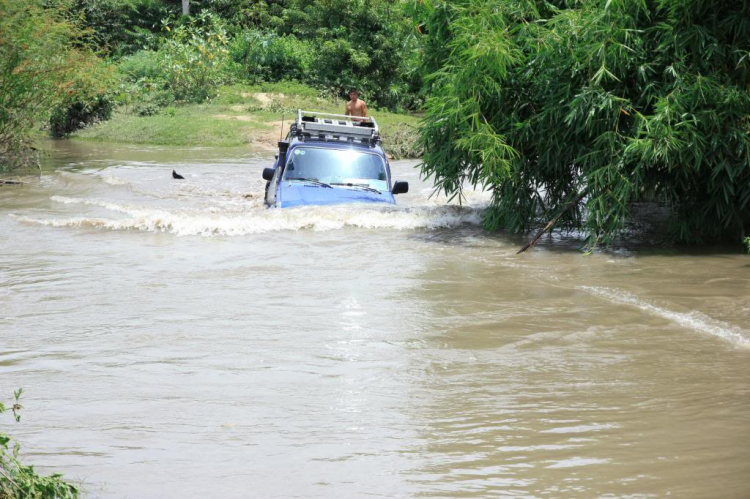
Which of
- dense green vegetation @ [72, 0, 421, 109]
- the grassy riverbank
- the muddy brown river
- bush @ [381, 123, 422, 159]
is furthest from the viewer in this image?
dense green vegetation @ [72, 0, 421, 109]

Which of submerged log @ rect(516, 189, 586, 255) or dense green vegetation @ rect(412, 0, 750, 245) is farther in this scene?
submerged log @ rect(516, 189, 586, 255)

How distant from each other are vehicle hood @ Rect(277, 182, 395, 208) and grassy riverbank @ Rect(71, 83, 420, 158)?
39.8ft

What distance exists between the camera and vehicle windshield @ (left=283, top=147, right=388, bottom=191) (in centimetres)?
1261

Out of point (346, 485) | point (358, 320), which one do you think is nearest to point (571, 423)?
point (346, 485)

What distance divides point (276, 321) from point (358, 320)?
70 centimetres

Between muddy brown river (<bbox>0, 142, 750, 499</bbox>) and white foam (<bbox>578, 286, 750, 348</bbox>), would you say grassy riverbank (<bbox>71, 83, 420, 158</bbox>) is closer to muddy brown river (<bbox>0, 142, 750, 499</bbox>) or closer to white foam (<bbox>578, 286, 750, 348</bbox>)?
muddy brown river (<bbox>0, 142, 750, 499</bbox>)

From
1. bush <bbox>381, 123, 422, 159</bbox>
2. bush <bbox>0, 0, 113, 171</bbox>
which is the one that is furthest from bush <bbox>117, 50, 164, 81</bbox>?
bush <bbox>0, 0, 113, 171</bbox>

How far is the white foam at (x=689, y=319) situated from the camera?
7.23m

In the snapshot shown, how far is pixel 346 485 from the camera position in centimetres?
453

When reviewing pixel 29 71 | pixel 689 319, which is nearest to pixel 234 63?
pixel 29 71

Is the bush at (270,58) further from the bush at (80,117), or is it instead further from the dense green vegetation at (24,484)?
the dense green vegetation at (24,484)

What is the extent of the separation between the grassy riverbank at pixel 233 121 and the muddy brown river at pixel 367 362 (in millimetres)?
14174

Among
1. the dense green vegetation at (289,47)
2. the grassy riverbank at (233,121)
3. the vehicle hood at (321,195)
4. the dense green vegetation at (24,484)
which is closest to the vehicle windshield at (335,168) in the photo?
the vehicle hood at (321,195)

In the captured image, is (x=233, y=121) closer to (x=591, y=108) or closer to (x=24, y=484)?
(x=591, y=108)
